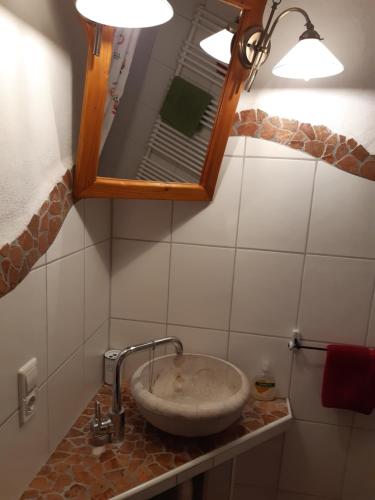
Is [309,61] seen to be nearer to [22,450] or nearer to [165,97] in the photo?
[165,97]

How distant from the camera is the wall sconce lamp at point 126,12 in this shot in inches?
28.4

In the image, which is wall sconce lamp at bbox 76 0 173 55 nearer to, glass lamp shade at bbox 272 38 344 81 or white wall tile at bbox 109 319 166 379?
glass lamp shade at bbox 272 38 344 81

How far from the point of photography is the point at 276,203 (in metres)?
1.20

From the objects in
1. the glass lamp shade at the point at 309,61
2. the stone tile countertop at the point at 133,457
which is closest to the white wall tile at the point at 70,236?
the stone tile countertop at the point at 133,457

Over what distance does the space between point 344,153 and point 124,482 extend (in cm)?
117

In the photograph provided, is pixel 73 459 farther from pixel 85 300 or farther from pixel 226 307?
pixel 226 307

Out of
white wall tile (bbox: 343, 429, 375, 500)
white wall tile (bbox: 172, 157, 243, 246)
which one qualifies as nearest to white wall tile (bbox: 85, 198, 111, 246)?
white wall tile (bbox: 172, 157, 243, 246)

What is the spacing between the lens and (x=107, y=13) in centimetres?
75

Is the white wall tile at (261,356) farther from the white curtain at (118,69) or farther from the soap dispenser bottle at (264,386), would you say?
the white curtain at (118,69)

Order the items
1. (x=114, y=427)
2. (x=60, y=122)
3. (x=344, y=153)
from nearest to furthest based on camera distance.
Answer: (x=60, y=122) → (x=114, y=427) → (x=344, y=153)

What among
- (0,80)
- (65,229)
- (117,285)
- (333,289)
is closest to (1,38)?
(0,80)

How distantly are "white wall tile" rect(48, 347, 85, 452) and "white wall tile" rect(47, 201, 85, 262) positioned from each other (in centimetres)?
33

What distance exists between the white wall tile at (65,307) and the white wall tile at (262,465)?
83 cm

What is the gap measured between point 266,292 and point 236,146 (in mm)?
525
